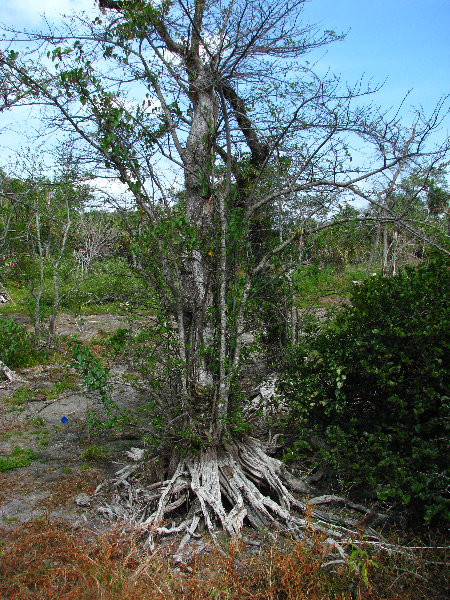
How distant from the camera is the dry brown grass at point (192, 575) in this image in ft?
9.62

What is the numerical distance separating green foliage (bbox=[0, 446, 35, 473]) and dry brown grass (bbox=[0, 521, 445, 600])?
1.60 meters

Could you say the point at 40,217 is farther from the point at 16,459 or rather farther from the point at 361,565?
the point at 361,565

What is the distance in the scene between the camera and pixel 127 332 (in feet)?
15.2

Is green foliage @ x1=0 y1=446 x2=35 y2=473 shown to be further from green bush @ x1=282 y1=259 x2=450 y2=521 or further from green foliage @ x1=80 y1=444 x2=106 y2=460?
green bush @ x1=282 y1=259 x2=450 y2=521

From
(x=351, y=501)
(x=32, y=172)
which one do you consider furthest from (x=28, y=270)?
(x=351, y=501)

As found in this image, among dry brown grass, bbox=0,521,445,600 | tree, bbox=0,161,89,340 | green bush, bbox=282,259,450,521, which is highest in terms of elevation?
tree, bbox=0,161,89,340

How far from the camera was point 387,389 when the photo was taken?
4.32m

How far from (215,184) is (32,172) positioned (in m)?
5.68

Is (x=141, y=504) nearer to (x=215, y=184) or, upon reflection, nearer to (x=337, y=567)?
(x=337, y=567)

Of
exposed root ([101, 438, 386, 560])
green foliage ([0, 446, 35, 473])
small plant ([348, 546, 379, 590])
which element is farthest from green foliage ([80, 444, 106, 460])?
small plant ([348, 546, 379, 590])

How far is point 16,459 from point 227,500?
234cm

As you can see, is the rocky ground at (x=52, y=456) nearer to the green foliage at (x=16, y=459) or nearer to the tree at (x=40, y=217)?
the green foliage at (x=16, y=459)

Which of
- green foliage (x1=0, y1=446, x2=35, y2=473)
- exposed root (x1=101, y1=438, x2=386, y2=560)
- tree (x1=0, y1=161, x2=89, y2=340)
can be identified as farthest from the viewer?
tree (x1=0, y1=161, x2=89, y2=340)

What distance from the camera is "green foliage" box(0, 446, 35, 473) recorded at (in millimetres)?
5031
